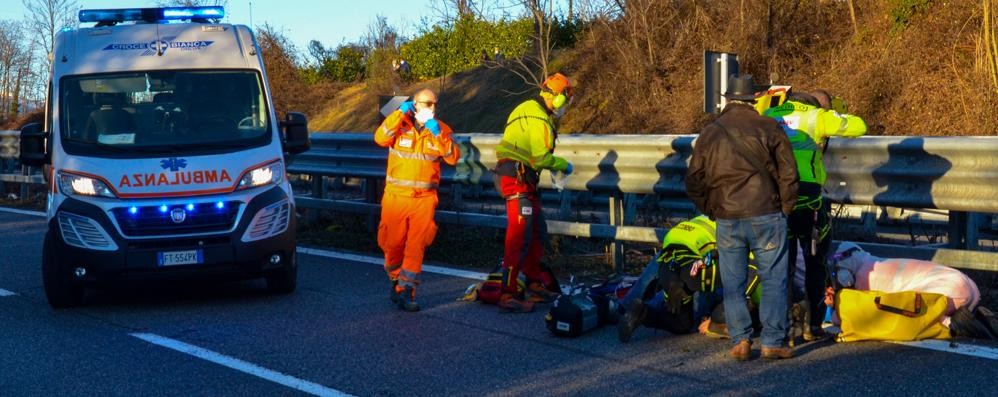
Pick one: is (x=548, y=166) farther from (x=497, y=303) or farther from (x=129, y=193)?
(x=129, y=193)

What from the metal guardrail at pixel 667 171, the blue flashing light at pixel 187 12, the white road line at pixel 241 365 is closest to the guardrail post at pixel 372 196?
the metal guardrail at pixel 667 171

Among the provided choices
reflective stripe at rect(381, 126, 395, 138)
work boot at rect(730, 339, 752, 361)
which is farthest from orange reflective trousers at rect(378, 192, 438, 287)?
work boot at rect(730, 339, 752, 361)

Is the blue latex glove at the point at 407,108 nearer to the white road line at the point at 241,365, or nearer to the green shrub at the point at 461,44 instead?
the white road line at the point at 241,365

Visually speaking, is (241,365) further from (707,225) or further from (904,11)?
(904,11)

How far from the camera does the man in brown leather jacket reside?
6.43m

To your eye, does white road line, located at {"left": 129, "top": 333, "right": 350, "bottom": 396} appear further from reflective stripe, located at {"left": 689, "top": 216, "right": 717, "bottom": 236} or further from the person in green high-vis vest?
the person in green high-vis vest

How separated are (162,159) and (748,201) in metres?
4.53

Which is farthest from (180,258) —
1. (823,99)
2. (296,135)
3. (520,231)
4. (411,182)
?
Result: (823,99)

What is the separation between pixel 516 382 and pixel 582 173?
164 inches

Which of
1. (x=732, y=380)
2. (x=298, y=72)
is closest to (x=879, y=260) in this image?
(x=732, y=380)

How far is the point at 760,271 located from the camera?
21.5 ft

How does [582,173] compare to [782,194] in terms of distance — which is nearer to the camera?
[782,194]

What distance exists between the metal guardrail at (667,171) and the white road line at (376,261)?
0.63 meters

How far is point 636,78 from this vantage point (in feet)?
76.9
